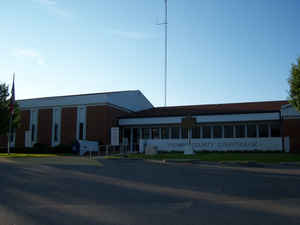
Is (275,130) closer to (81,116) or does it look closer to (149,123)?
(149,123)

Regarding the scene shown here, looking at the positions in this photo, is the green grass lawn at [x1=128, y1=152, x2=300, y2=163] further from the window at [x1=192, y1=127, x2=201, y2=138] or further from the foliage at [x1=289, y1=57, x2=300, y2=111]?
the window at [x1=192, y1=127, x2=201, y2=138]

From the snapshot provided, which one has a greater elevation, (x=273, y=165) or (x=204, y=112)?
(x=204, y=112)

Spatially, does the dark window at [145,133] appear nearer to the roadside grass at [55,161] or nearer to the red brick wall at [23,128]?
the roadside grass at [55,161]

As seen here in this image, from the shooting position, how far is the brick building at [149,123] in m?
27.6

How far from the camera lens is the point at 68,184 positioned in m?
9.27

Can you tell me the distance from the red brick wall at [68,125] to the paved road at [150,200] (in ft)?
78.6

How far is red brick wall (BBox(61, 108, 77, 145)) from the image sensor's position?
3416cm

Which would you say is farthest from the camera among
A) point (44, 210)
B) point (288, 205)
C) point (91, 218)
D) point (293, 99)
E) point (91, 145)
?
point (91, 145)

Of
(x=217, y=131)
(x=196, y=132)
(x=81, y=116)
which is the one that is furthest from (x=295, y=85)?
(x=81, y=116)

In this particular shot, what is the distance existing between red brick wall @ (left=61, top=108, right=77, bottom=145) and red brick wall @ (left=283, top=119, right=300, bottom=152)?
70.1 ft

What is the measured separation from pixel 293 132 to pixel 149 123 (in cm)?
1375

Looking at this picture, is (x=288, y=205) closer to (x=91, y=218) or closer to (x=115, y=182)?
(x=91, y=218)

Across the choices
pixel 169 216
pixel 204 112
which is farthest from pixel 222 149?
pixel 169 216

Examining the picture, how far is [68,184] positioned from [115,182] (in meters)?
1.41
